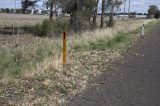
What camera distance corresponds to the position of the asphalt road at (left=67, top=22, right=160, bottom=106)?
9.62m

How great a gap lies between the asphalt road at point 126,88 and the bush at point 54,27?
51.2 ft

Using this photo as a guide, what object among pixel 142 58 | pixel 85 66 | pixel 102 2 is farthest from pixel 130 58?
pixel 102 2

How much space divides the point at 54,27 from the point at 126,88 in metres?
21.3

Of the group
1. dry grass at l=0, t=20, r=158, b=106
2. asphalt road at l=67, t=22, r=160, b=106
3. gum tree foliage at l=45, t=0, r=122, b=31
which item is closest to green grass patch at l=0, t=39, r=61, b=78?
dry grass at l=0, t=20, r=158, b=106

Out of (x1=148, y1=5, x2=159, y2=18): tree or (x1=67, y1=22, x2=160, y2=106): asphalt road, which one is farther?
(x1=148, y1=5, x2=159, y2=18): tree

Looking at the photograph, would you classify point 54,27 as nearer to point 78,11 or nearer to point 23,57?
point 78,11

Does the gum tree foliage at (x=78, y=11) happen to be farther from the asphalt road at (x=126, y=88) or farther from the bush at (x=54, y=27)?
the asphalt road at (x=126, y=88)

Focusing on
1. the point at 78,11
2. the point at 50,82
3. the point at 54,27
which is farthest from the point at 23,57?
the point at 78,11

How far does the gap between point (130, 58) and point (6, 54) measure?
599cm

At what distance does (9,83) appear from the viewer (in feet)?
34.7

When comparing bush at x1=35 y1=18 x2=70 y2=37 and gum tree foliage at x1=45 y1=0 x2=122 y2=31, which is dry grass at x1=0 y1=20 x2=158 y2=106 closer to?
bush at x1=35 y1=18 x2=70 y2=37

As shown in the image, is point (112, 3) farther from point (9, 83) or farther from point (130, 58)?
point (9, 83)

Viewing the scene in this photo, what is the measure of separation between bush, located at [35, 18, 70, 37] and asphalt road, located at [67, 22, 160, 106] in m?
15.6

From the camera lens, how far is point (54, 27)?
106 ft
